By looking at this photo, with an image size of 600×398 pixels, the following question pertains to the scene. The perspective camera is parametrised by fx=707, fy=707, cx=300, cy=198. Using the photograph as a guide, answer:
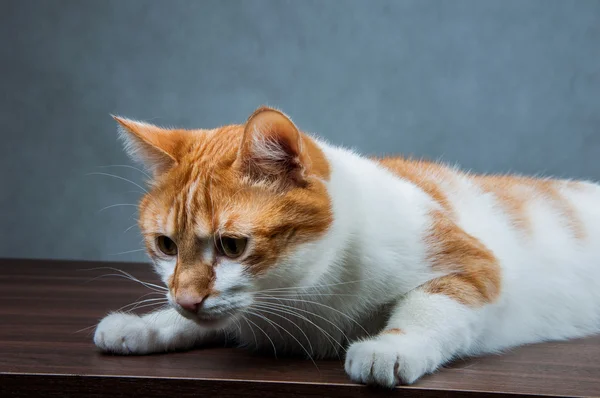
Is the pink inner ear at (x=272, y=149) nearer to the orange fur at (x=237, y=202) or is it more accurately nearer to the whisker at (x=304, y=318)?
the orange fur at (x=237, y=202)

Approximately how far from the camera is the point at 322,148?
1.17 meters

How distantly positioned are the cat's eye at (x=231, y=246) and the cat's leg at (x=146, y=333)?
0.69 ft

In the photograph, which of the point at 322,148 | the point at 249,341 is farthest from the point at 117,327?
the point at 322,148

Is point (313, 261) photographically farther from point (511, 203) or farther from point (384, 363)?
point (511, 203)

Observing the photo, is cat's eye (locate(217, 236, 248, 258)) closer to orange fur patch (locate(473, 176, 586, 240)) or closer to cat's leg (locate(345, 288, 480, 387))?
cat's leg (locate(345, 288, 480, 387))

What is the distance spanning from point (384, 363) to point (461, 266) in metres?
0.30

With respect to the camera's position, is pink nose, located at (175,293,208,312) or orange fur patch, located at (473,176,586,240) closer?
pink nose, located at (175,293,208,312)

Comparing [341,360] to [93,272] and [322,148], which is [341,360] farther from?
[93,272]

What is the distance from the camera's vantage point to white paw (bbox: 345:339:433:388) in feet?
3.00

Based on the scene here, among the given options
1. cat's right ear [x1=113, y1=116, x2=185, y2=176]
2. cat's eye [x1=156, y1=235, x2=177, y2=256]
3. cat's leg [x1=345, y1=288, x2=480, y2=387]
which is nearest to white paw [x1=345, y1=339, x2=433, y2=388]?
cat's leg [x1=345, y1=288, x2=480, y2=387]

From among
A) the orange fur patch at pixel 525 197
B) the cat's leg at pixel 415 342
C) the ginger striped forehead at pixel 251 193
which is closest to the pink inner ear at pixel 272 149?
the ginger striped forehead at pixel 251 193

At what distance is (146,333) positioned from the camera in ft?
3.62

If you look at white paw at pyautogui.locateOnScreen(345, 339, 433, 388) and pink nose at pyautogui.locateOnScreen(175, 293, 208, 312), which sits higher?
pink nose at pyautogui.locateOnScreen(175, 293, 208, 312)

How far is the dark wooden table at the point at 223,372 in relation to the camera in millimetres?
925
